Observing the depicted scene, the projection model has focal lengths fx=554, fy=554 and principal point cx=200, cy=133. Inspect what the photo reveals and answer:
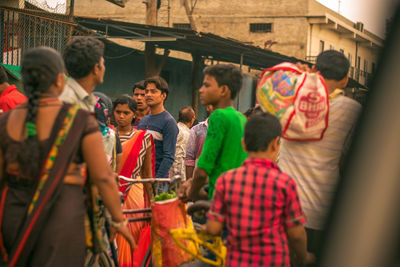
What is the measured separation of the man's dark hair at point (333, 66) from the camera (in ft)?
11.1

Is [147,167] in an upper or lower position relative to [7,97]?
lower

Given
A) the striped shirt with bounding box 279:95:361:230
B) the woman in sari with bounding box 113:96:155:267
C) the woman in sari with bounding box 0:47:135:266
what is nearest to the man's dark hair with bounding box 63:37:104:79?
the woman in sari with bounding box 0:47:135:266

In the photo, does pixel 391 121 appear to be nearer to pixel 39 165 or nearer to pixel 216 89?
pixel 39 165

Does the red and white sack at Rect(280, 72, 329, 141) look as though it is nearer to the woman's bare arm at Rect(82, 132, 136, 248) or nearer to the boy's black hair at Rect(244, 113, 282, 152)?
the boy's black hair at Rect(244, 113, 282, 152)

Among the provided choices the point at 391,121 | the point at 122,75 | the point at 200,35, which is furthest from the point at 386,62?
the point at 122,75

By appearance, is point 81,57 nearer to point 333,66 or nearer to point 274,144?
point 274,144

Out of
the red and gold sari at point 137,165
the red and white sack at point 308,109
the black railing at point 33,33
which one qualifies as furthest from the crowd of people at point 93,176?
the black railing at point 33,33

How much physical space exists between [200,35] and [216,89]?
11.9 m

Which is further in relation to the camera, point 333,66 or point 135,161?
point 135,161

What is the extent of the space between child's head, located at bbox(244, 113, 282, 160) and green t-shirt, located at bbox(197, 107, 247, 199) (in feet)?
1.46

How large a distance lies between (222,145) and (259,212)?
2.45 feet

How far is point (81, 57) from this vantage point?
301 cm

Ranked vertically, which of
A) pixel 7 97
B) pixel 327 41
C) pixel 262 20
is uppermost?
pixel 262 20

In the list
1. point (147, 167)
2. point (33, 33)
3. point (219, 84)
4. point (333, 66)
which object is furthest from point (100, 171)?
point (33, 33)
